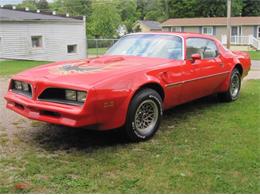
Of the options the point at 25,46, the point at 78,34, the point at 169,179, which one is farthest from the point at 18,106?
the point at 78,34

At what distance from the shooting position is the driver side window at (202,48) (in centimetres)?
606

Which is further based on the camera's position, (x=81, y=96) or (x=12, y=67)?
→ (x=12, y=67)

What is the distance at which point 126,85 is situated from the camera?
14.6 ft

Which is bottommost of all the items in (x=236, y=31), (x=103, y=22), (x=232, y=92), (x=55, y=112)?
(x=232, y=92)

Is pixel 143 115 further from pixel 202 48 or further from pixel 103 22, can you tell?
pixel 103 22

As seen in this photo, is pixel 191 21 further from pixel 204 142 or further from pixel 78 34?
pixel 204 142

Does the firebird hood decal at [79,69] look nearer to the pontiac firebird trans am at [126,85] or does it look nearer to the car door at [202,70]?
the pontiac firebird trans am at [126,85]

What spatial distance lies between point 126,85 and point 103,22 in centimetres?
5160

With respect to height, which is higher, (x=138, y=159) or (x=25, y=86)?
(x=25, y=86)

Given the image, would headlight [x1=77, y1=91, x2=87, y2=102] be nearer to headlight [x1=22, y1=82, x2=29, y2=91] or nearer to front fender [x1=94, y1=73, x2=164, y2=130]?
front fender [x1=94, y1=73, x2=164, y2=130]

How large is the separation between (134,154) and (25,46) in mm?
23375

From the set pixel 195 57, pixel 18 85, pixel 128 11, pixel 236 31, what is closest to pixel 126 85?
Result: pixel 18 85

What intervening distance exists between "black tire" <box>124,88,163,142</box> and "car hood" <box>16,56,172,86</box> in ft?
1.23

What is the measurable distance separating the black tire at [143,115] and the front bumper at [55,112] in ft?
1.93
